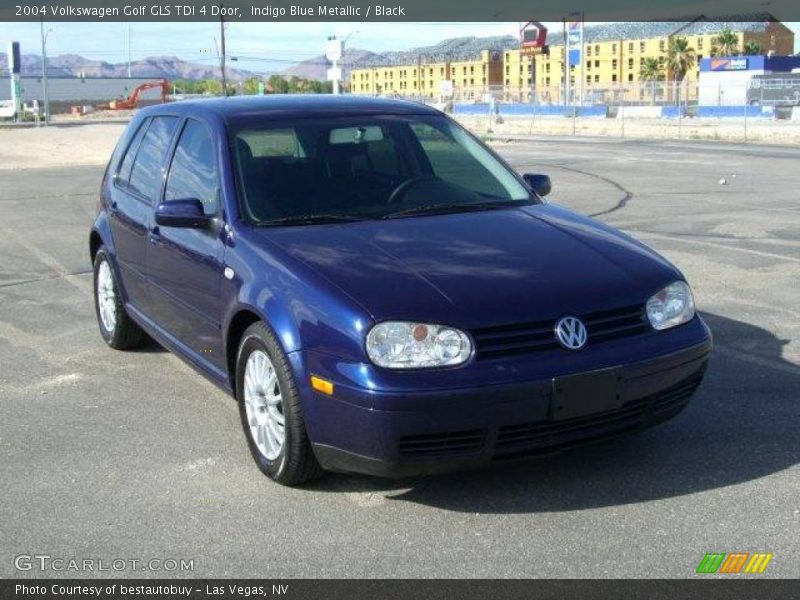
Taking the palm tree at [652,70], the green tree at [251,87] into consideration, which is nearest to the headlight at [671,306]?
the green tree at [251,87]

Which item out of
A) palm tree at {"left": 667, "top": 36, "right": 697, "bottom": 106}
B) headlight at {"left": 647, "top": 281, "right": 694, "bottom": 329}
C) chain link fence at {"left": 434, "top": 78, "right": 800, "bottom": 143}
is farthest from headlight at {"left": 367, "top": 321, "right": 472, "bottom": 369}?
palm tree at {"left": 667, "top": 36, "right": 697, "bottom": 106}

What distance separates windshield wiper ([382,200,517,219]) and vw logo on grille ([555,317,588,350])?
1.23 metres

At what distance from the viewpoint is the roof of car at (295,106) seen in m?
5.38

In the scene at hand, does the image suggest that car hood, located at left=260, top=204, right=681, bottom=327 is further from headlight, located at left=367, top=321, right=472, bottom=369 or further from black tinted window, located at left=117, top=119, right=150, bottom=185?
black tinted window, located at left=117, top=119, right=150, bottom=185

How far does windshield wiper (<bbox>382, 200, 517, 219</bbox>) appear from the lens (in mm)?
4930

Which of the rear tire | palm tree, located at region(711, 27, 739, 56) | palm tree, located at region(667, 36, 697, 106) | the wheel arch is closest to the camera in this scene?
the wheel arch

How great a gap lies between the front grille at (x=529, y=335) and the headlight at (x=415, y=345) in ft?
A: 0.24

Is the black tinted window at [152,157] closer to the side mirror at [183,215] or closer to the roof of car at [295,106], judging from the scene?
the roof of car at [295,106]

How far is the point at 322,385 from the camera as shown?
156 inches

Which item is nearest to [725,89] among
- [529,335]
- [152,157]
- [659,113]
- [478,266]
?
[659,113]

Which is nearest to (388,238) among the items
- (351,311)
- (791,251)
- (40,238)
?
(351,311)
